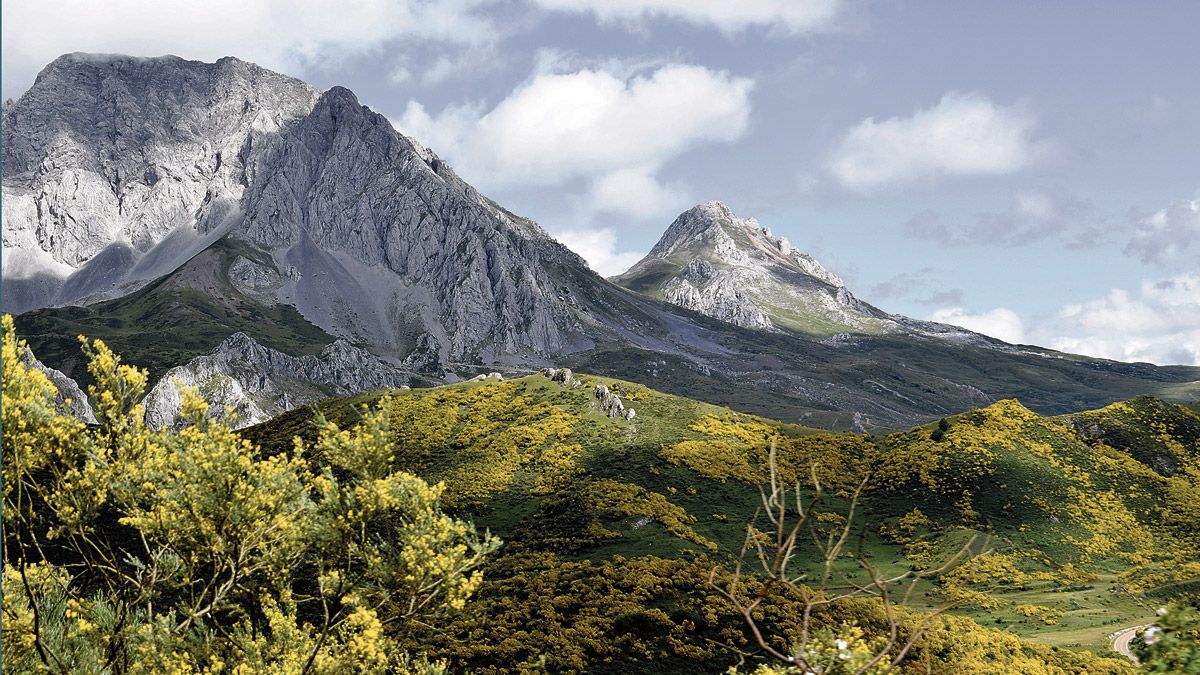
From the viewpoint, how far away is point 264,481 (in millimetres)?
16531

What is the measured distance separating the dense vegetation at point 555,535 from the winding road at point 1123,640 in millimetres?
1183

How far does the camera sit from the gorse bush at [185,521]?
15758mm

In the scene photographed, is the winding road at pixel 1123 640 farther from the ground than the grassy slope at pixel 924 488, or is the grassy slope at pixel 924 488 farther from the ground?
the grassy slope at pixel 924 488

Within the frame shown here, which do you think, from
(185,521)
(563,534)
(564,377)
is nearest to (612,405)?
(564,377)

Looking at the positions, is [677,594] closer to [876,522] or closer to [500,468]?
[500,468]

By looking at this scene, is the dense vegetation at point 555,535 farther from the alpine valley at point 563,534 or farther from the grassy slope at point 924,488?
the grassy slope at point 924,488

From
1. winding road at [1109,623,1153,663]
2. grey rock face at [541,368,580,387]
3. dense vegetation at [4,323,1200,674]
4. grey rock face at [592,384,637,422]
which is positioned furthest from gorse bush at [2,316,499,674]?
grey rock face at [541,368,580,387]

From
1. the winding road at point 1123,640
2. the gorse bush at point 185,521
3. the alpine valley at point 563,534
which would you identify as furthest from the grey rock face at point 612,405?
the gorse bush at point 185,521

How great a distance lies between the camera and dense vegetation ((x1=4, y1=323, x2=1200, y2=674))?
16.3m

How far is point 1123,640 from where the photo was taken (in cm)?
4681

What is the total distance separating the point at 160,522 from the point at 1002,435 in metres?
90.9

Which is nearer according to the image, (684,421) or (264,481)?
(264,481)

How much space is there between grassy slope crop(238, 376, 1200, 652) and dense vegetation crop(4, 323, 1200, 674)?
329mm

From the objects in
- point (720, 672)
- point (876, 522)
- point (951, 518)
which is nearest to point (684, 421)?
point (876, 522)
